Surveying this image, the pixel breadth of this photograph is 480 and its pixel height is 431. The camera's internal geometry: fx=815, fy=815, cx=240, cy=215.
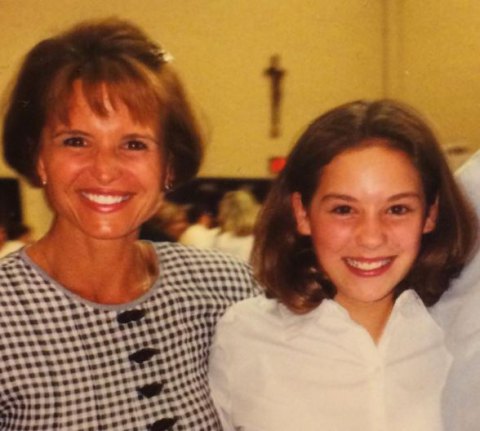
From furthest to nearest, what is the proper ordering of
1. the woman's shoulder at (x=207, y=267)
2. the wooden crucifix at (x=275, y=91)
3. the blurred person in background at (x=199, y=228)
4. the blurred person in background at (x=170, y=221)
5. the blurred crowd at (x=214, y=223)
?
the wooden crucifix at (x=275, y=91) < the blurred person in background at (x=199, y=228) < the blurred crowd at (x=214, y=223) < the blurred person in background at (x=170, y=221) < the woman's shoulder at (x=207, y=267)

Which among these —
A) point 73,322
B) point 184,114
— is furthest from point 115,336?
point 184,114

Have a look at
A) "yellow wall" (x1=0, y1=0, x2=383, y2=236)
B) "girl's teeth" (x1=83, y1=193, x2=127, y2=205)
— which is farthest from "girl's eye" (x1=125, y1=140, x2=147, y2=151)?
"yellow wall" (x1=0, y1=0, x2=383, y2=236)

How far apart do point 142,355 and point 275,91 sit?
5185mm

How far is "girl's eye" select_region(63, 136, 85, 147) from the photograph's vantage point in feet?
5.30

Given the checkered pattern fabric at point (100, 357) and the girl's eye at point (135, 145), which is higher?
the girl's eye at point (135, 145)

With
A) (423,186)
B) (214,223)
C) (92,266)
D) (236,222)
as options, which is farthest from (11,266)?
(214,223)

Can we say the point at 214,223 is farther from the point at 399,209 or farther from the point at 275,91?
the point at 399,209

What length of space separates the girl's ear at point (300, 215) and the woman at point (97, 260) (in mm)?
261

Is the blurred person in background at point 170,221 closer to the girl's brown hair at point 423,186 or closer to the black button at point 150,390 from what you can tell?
the girl's brown hair at point 423,186

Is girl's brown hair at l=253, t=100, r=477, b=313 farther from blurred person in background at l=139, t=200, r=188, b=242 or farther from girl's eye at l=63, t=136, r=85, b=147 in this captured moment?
blurred person in background at l=139, t=200, r=188, b=242

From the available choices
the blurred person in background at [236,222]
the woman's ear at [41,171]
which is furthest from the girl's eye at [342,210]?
the blurred person in background at [236,222]

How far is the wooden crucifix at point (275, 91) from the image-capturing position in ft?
21.7

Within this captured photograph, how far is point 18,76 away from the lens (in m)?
1.70

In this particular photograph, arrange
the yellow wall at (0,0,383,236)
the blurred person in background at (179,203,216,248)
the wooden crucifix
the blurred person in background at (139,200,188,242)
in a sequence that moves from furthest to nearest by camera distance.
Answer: the wooden crucifix → the yellow wall at (0,0,383,236) → the blurred person in background at (179,203,216,248) → the blurred person in background at (139,200,188,242)
